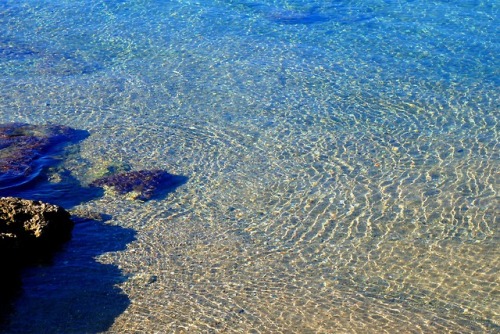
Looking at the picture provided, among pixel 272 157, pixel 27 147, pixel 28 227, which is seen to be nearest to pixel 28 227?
pixel 28 227

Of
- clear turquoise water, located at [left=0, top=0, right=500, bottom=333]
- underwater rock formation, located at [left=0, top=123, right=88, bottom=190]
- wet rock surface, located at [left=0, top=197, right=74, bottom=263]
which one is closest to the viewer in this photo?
clear turquoise water, located at [left=0, top=0, right=500, bottom=333]

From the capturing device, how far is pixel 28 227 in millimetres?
7430

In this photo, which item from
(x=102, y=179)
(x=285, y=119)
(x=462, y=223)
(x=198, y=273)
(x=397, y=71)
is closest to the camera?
(x=198, y=273)

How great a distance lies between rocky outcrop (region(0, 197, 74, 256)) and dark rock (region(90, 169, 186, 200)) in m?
1.52

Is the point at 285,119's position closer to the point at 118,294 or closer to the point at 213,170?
the point at 213,170

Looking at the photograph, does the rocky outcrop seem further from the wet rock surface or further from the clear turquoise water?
the clear turquoise water

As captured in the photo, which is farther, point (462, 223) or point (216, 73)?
A: point (216, 73)

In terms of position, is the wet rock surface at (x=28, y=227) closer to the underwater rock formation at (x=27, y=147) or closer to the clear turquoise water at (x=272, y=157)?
the clear turquoise water at (x=272, y=157)

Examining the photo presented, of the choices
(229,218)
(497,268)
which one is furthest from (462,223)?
(229,218)

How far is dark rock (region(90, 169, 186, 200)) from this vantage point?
9.20 metres

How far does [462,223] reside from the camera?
8.47 m

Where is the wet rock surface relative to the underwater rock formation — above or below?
above

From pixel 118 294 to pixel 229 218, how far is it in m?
2.16

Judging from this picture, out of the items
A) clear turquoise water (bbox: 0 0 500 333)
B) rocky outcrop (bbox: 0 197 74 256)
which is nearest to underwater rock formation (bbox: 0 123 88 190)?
clear turquoise water (bbox: 0 0 500 333)
